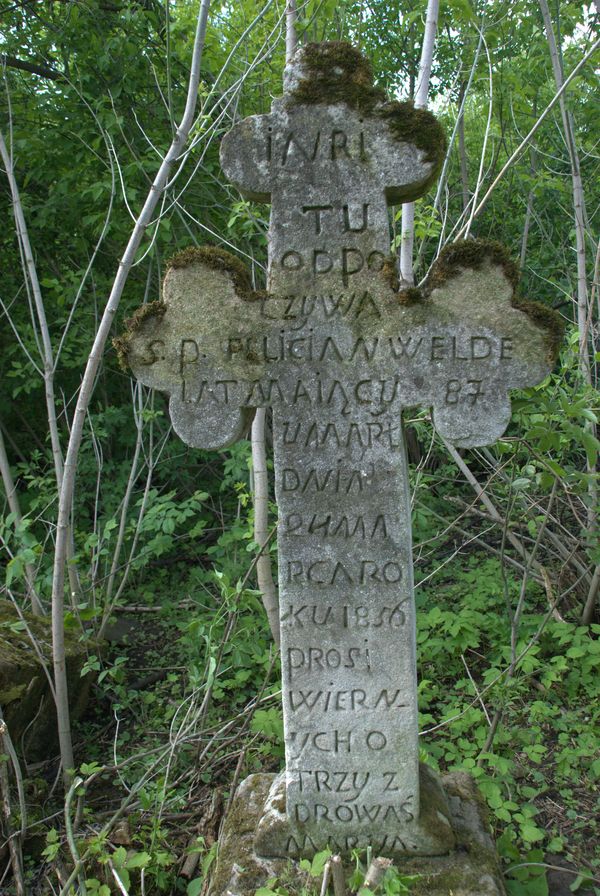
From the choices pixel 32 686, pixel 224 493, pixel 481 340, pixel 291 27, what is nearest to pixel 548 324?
pixel 481 340

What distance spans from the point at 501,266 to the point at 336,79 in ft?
2.13

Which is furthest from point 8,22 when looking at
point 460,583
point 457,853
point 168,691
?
point 457,853

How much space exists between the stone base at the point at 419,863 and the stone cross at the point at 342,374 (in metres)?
0.07

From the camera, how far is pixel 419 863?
6.90 ft

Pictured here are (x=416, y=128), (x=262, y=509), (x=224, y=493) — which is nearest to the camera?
(x=416, y=128)

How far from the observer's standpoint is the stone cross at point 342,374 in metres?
1.91

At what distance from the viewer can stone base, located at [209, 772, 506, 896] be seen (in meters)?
2.03

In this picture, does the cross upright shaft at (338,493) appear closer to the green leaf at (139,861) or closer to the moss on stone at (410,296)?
the moss on stone at (410,296)

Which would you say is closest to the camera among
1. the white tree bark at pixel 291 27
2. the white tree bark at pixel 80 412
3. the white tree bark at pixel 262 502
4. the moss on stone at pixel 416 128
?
the moss on stone at pixel 416 128

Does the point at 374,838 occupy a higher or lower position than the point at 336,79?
lower

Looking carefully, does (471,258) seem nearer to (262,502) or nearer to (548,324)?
(548,324)

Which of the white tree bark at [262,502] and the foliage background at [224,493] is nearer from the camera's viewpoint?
the foliage background at [224,493]

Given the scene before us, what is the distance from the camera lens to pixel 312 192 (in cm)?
194

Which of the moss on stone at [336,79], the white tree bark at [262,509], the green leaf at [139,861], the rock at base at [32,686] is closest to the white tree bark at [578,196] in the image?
the white tree bark at [262,509]
